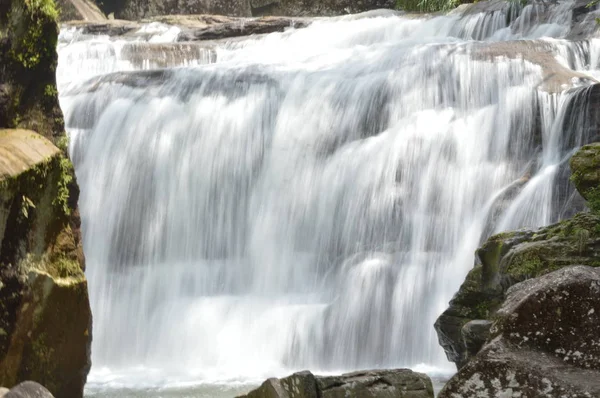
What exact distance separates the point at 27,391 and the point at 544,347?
2955mm

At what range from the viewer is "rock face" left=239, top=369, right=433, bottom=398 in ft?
17.8

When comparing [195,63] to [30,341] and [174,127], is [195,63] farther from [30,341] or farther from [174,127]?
[30,341]

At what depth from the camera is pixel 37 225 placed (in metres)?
7.01

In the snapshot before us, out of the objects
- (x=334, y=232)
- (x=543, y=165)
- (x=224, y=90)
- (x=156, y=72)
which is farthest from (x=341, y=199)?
(x=156, y=72)

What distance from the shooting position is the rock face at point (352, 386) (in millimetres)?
5414

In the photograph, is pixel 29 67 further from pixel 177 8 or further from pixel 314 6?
pixel 177 8

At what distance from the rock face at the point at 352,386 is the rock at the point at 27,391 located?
1.31 metres

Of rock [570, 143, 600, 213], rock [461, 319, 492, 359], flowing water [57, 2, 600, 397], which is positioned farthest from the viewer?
flowing water [57, 2, 600, 397]

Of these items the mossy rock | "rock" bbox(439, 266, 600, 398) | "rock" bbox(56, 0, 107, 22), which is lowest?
the mossy rock

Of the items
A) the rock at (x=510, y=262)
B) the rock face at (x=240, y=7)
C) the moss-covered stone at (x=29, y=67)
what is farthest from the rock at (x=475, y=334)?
the rock face at (x=240, y=7)

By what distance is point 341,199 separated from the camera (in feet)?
37.9

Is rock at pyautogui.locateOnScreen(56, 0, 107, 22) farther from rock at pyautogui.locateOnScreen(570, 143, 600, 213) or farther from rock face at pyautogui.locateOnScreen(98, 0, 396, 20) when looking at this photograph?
rock at pyautogui.locateOnScreen(570, 143, 600, 213)

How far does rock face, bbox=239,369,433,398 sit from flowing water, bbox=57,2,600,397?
11.2 ft

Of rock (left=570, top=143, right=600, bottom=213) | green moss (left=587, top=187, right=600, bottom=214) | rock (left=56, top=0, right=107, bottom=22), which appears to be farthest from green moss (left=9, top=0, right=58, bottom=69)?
rock (left=56, top=0, right=107, bottom=22)
